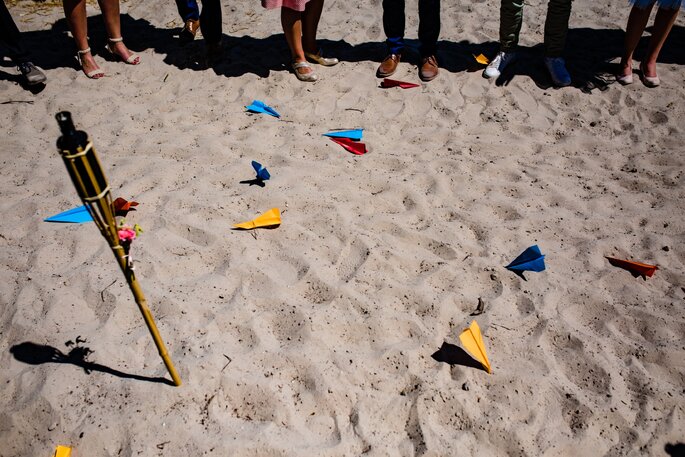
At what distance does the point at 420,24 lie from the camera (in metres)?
4.21

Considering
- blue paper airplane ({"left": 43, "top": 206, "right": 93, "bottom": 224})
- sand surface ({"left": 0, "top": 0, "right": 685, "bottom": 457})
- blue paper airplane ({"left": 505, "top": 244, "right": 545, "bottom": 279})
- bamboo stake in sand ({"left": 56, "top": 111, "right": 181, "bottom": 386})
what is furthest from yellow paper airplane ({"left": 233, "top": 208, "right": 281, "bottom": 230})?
blue paper airplane ({"left": 505, "top": 244, "right": 545, "bottom": 279})

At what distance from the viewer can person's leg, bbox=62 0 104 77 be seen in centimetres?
396

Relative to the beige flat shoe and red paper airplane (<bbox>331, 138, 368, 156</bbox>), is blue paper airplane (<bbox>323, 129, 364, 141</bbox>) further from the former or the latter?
the beige flat shoe

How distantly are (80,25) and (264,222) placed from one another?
2.76 meters

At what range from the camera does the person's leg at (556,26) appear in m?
4.11

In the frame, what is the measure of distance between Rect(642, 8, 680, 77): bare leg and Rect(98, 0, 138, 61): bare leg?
4564 millimetres

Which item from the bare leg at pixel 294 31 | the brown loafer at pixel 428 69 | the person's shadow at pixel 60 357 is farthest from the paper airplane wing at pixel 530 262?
the bare leg at pixel 294 31

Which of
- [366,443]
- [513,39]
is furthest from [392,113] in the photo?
[366,443]

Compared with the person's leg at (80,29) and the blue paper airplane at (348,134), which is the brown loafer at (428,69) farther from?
the person's leg at (80,29)

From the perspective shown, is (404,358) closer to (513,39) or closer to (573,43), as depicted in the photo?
(513,39)

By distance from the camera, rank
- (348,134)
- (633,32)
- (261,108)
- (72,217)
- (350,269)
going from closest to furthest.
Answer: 1. (350,269)
2. (72,217)
3. (348,134)
4. (261,108)
5. (633,32)

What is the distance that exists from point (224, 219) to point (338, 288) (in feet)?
2.79

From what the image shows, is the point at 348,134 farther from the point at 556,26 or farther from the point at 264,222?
the point at 556,26

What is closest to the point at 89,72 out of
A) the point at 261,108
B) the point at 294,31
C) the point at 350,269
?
the point at 261,108
